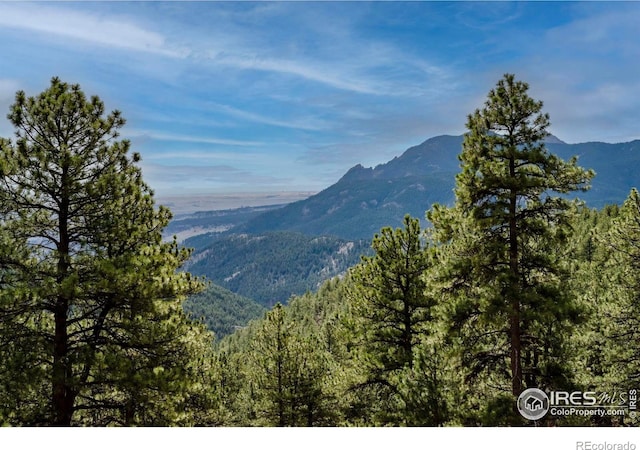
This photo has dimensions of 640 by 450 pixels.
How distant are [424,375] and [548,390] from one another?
8.71 feet

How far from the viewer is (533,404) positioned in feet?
30.1

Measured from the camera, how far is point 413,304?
512 inches

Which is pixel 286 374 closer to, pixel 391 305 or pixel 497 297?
pixel 391 305

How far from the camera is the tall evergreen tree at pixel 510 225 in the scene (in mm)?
9070

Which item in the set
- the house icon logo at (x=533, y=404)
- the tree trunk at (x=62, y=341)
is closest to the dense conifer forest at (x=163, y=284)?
the tree trunk at (x=62, y=341)

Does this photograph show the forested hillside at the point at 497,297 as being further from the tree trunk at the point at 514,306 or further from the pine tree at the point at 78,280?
the pine tree at the point at 78,280

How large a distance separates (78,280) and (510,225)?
8596 mm

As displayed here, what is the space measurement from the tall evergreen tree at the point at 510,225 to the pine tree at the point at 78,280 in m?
6.02

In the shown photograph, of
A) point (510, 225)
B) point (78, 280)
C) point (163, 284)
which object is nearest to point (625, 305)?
point (510, 225)

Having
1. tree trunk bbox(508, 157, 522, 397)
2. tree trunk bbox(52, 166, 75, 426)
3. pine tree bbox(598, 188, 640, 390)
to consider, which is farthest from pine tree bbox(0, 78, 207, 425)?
pine tree bbox(598, 188, 640, 390)

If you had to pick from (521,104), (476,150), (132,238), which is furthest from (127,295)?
(521,104)

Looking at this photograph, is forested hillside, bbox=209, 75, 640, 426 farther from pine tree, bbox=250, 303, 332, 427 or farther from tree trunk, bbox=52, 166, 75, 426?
tree trunk, bbox=52, 166, 75, 426

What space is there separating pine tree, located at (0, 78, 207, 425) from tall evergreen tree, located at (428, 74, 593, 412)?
6.02 meters
